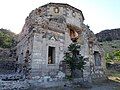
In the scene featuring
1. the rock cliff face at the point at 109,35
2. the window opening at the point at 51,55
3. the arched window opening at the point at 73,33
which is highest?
the rock cliff face at the point at 109,35

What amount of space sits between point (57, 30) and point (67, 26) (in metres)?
1.65

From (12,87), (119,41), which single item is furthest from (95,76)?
(119,41)

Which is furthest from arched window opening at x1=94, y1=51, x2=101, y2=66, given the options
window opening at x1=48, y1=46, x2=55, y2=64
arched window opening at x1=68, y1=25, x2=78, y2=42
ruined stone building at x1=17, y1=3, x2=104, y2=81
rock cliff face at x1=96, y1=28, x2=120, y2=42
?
rock cliff face at x1=96, y1=28, x2=120, y2=42

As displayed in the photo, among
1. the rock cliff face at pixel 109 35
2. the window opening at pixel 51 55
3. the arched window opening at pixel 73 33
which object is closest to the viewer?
the window opening at pixel 51 55

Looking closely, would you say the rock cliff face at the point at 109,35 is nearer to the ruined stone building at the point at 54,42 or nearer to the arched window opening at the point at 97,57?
the arched window opening at the point at 97,57

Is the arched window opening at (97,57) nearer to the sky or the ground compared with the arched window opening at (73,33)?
nearer to the ground

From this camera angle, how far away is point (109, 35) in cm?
4750

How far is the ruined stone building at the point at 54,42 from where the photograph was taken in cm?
1098

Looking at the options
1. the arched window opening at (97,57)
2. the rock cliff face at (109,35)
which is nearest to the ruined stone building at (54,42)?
the arched window opening at (97,57)

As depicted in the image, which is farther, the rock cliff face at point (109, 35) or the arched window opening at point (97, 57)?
the rock cliff face at point (109, 35)

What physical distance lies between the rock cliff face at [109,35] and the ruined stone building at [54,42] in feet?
103

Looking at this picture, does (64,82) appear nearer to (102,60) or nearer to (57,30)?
(57,30)

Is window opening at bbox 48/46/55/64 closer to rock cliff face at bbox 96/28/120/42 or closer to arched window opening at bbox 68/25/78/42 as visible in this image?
arched window opening at bbox 68/25/78/42

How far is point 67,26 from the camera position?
13.9 m
